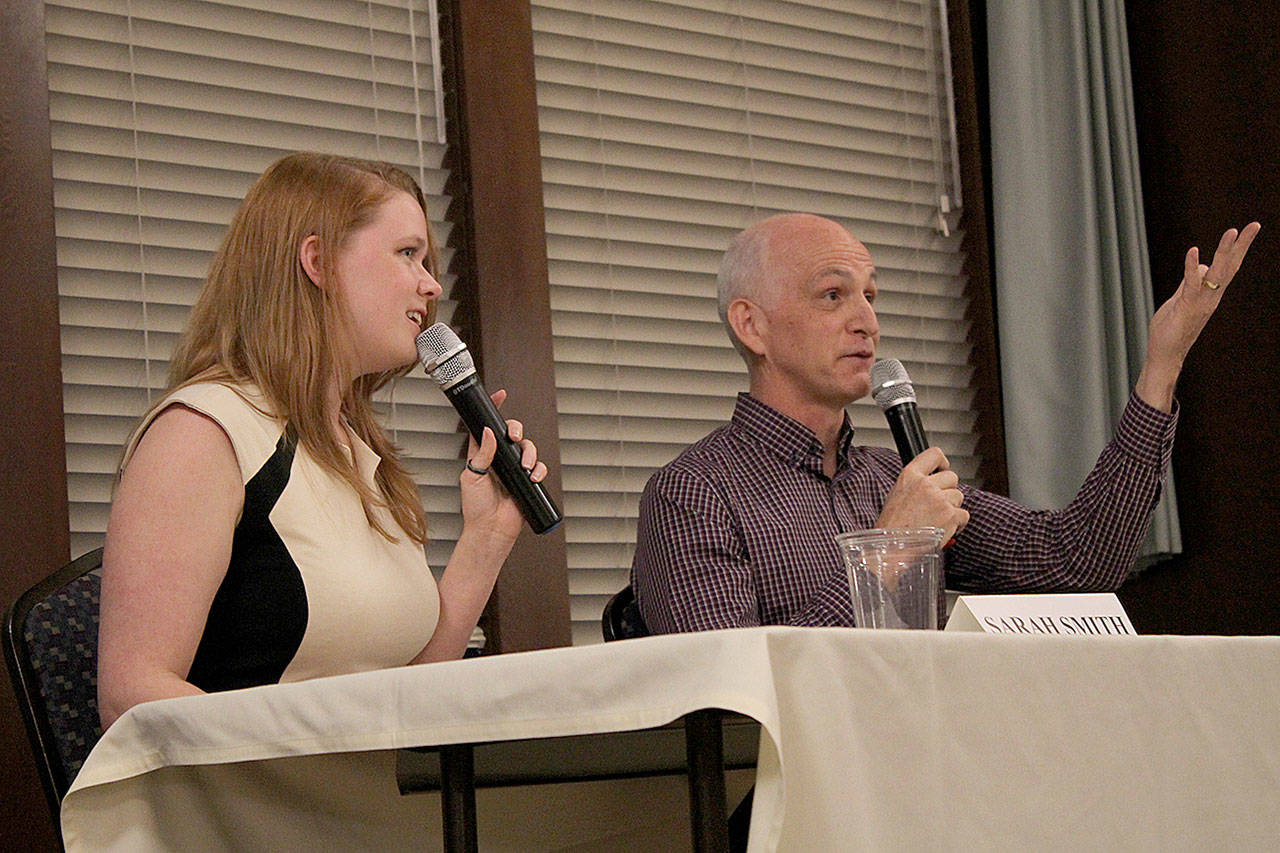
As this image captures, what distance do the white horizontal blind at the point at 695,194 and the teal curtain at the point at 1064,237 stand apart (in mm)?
160

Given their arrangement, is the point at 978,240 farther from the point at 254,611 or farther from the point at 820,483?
the point at 254,611

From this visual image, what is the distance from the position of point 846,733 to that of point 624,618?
1.27 metres

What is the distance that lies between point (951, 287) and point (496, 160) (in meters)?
1.10

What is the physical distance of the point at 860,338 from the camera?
7.28 ft

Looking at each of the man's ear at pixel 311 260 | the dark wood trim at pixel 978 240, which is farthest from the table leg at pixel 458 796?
the dark wood trim at pixel 978 240

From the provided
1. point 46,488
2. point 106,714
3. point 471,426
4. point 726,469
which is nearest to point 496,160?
point 726,469

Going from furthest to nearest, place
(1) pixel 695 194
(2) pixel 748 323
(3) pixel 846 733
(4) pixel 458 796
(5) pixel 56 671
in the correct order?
(1) pixel 695 194
(2) pixel 748 323
(5) pixel 56 671
(4) pixel 458 796
(3) pixel 846 733

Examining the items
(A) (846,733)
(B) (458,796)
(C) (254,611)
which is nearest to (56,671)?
(C) (254,611)

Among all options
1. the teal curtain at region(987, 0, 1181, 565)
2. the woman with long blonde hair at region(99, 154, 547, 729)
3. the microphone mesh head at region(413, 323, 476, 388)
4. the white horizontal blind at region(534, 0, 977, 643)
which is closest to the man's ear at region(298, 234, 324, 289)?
the woman with long blonde hair at region(99, 154, 547, 729)

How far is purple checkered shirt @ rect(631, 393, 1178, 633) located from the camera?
1.89 meters

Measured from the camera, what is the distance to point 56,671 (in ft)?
4.52

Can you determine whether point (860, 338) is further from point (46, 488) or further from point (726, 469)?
point (46, 488)

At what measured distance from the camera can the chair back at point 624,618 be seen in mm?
2008

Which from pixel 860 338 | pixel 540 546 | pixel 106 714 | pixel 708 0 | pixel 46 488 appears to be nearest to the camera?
pixel 106 714
